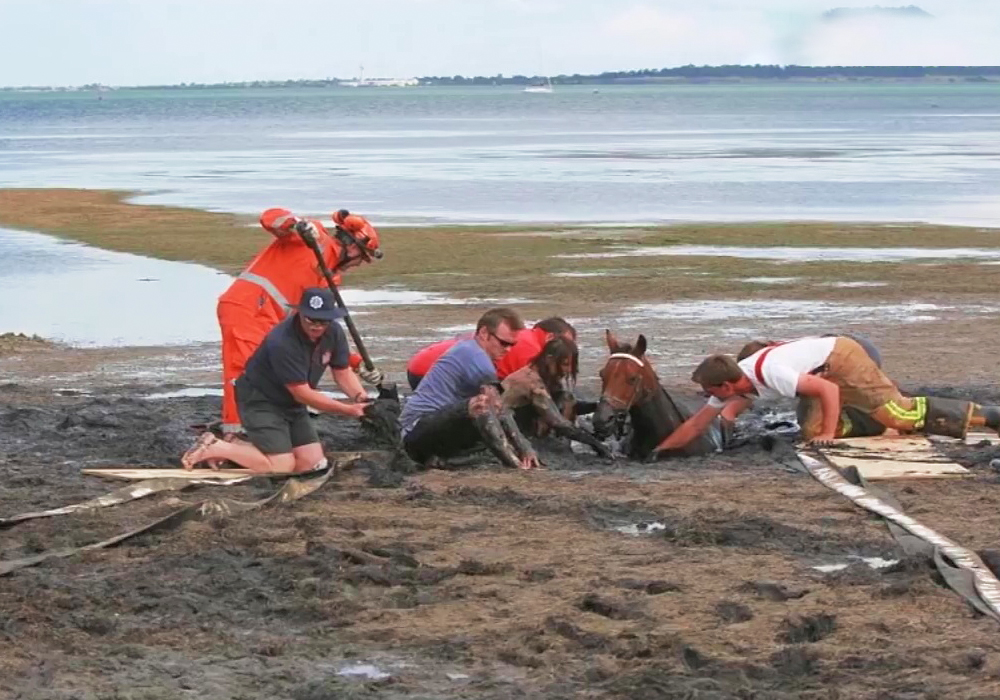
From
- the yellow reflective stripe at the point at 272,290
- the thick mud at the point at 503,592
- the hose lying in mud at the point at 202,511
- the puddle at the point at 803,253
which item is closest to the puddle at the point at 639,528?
the thick mud at the point at 503,592

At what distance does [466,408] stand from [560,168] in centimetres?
3816

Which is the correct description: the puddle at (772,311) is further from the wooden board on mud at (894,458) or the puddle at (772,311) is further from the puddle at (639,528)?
the puddle at (639,528)

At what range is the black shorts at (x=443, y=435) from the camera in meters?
10.5

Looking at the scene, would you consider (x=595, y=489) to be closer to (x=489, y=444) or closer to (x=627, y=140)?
(x=489, y=444)

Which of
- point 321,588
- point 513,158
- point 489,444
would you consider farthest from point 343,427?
point 513,158

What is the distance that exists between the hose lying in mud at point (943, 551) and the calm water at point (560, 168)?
2013 centimetres

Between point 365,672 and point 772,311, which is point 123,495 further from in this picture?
point 772,311

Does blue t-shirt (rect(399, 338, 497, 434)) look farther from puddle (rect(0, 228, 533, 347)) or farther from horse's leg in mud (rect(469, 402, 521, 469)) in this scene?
puddle (rect(0, 228, 533, 347))

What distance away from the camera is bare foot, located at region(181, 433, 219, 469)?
35.0 feet

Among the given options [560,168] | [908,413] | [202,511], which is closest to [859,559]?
[202,511]

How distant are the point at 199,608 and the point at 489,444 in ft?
11.1

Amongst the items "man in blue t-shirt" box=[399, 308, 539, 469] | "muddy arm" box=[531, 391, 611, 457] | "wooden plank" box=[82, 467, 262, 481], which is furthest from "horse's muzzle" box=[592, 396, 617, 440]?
"wooden plank" box=[82, 467, 262, 481]

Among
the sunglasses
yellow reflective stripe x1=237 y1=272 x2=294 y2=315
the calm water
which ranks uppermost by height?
yellow reflective stripe x1=237 y1=272 x2=294 y2=315

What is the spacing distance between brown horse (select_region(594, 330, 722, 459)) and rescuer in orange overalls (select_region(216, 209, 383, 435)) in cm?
146
